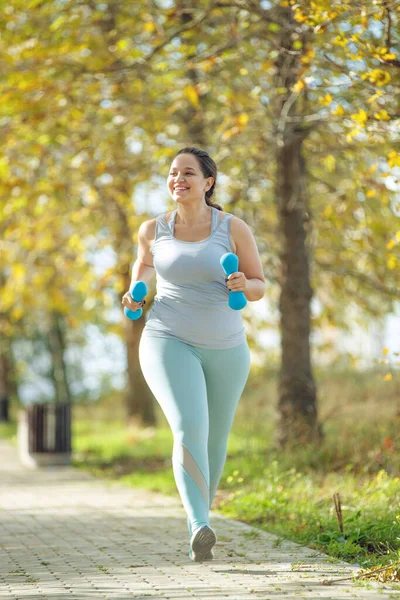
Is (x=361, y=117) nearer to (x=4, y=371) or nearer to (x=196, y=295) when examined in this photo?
(x=196, y=295)

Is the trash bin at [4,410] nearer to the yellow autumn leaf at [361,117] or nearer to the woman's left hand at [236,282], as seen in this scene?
the yellow autumn leaf at [361,117]

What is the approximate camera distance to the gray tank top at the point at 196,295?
5.40m

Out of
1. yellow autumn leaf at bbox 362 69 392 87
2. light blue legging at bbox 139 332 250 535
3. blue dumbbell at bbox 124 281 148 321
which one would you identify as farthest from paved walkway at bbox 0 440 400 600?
yellow autumn leaf at bbox 362 69 392 87

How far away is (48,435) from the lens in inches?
525

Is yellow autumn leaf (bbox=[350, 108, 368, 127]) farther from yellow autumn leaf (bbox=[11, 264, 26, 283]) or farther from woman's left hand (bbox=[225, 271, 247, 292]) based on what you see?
yellow autumn leaf (bbox=[11, 264, 26, 283])

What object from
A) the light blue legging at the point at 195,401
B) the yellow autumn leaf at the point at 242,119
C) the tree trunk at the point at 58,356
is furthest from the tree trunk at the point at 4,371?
the light blue legging at the point at 195,401

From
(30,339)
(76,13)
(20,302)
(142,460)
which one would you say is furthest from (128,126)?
(30,339)

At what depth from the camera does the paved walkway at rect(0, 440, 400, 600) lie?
183 inches

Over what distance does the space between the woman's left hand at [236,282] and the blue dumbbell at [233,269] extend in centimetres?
2

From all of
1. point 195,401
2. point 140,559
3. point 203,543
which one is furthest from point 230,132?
point 203,543

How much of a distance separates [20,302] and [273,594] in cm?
1304

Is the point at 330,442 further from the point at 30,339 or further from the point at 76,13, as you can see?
the point at 30,339

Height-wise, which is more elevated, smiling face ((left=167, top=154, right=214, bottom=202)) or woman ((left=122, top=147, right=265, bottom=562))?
smiling face ((left=167, top=154, right=214, bottom=202))

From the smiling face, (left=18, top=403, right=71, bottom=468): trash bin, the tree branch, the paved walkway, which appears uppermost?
the smiling face
